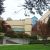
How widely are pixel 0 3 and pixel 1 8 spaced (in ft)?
0.41

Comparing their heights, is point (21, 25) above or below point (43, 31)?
above

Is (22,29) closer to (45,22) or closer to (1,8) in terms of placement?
(45,22)

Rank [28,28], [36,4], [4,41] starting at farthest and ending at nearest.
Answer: [28,28] < [4,41] < [36,4]

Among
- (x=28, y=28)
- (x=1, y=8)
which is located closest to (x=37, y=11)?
Answer: (x=1, y=8)

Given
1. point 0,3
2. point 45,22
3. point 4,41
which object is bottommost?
point 4,41

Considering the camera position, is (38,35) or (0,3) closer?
(0,3)

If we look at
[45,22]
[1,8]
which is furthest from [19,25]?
[1,8]

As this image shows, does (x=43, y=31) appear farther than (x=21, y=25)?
No

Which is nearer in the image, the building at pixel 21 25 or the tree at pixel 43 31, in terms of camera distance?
the tree at pixel 43 31

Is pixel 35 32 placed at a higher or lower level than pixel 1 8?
lower

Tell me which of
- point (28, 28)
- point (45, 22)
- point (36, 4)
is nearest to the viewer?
point (36, 4)

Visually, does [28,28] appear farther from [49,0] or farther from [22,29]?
[49,0]

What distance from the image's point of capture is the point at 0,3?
477cm

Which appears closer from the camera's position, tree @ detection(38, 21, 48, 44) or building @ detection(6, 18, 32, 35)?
tree @ detection(38, 21, 48, 44)
